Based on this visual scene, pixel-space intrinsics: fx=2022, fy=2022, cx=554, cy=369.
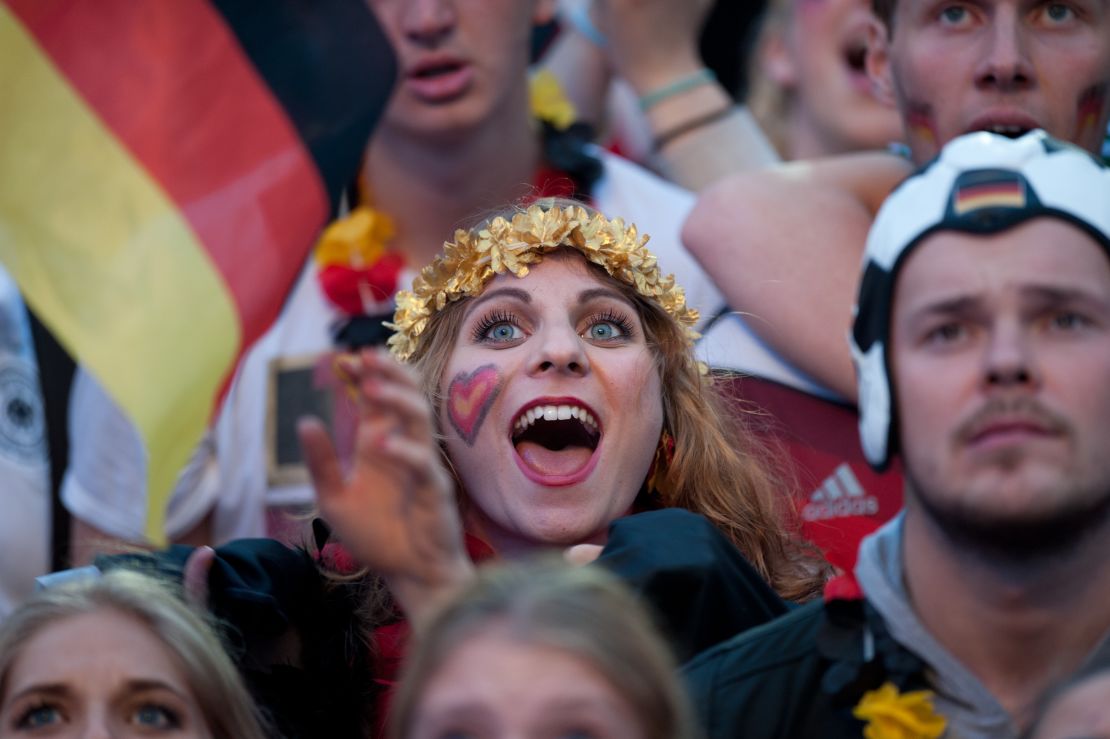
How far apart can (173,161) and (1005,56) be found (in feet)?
6.81

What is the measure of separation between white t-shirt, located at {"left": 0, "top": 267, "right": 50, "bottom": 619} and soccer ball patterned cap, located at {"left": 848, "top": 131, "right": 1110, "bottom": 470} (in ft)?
8.75

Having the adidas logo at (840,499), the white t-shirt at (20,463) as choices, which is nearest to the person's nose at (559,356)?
the adidas logo at (840,499)

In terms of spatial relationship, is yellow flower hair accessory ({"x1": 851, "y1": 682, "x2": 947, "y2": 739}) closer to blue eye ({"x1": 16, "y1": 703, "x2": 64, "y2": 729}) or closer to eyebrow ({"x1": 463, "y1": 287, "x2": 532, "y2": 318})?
blue eye ({"x1": 16, "y1": 703, "x2": 64, "y2": 729})

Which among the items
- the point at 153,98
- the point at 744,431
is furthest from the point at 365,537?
the point at 153,98

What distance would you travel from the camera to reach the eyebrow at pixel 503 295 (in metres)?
3.93

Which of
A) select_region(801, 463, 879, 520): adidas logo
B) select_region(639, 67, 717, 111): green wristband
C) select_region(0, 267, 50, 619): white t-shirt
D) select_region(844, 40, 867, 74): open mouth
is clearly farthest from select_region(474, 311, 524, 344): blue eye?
select_region(844, 40, 867, 74): open mouth

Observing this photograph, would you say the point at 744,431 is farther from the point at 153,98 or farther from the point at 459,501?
the point at 153,98

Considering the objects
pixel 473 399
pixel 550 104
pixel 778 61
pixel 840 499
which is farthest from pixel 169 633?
pixel 778 61

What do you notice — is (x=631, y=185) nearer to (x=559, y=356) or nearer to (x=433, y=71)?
(x=433, y=71)

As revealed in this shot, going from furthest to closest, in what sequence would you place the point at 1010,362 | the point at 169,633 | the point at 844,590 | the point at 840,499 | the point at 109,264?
the point at 109,264, the point at 840,499, the point at 169,633, the point at 844,590, the point at 1010,362

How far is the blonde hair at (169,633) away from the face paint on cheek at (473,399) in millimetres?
741

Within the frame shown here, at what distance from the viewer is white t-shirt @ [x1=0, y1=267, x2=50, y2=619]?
489 cm

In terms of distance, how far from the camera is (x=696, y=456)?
4.05 metres

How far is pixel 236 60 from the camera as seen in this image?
5.06 meters
